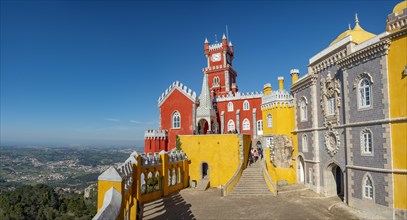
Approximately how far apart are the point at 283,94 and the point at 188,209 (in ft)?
51.8

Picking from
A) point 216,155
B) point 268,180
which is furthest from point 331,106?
point 216,155

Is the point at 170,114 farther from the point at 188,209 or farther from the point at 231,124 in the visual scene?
the point at 188,209

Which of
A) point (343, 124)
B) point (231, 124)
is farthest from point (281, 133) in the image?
point (231, 124)

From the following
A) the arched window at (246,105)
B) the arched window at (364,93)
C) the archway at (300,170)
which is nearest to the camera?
the arched window at (364,93)

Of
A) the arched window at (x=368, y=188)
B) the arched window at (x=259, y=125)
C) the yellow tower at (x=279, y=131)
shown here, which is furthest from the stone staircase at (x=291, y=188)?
the arched window at (x=259, y=125)

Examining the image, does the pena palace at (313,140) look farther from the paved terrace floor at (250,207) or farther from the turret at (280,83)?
the paved terrace floor at (250,207)

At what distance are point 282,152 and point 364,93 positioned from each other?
1075 cm

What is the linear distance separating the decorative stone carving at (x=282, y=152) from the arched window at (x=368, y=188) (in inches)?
373

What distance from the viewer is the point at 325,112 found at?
20.1 metres

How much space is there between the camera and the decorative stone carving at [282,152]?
25039 mm

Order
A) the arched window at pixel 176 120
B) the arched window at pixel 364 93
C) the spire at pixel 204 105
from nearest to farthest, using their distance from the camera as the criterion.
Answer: the arched window at pixel 364 93 → the spire at pixel 204 105 → the arched window at pixel 176 120

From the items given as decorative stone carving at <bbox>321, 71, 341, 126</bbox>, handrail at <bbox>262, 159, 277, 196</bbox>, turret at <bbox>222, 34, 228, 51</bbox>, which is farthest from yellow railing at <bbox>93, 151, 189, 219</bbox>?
turret at <bbox>222, 34, 228, 51</bbox>

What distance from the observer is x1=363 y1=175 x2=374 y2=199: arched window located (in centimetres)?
1526

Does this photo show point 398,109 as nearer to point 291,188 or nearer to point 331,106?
point 331,106
